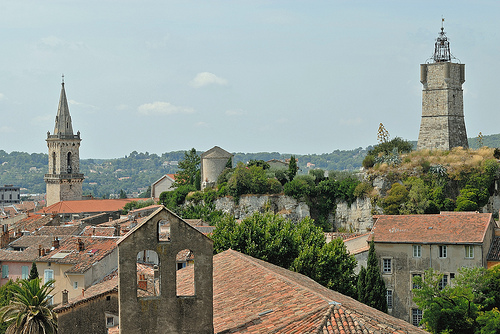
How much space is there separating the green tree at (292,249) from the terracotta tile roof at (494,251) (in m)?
10.3

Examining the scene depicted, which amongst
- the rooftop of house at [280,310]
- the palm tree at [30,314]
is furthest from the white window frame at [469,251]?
the palm tree at [30,314]

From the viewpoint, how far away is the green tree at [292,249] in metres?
35.0

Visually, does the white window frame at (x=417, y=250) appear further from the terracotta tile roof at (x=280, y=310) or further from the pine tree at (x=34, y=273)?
the terracotta tile roof at (x=280, y=310)

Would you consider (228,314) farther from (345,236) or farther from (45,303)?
(345,236)

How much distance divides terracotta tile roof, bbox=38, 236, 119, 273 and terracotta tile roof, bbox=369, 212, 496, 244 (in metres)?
15.9

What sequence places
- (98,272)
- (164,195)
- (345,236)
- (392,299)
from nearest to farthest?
(98,272), (392,299), (345,236), (164,195)

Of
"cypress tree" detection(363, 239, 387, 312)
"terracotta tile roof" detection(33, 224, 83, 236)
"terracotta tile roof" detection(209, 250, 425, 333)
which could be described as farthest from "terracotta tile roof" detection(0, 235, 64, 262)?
"terracotta tile roof" detection(209, 250, 425, 333)

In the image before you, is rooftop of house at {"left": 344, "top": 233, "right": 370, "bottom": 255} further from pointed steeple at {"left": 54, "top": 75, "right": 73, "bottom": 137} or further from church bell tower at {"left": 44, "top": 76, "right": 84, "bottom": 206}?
pointed steeple at {"left": 54, "top": 75, "right": 73, "bottom": 137}

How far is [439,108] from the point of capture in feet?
205

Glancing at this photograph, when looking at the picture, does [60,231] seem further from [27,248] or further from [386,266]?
[386,266]

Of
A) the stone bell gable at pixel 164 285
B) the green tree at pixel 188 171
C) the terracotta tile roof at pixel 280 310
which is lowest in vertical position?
the terracotta tile roof at pixel 280 310

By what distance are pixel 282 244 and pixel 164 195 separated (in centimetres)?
4522

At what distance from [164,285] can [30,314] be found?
1369 cm

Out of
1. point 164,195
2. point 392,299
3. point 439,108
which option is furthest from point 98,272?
point 164,195
